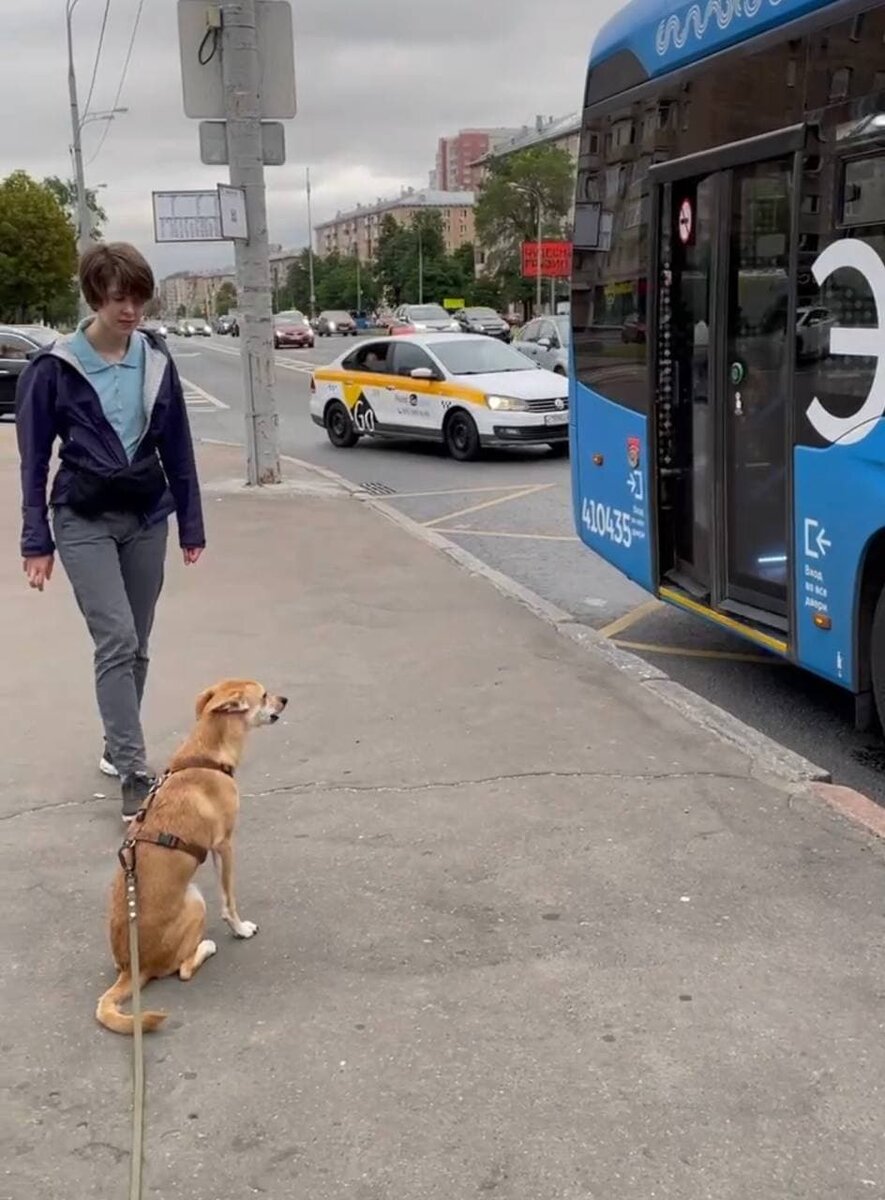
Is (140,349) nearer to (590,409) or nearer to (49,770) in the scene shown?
(49,770)

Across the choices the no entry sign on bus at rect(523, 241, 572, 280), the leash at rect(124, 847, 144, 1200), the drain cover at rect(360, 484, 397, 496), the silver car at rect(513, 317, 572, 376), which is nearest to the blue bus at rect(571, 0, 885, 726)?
the leash at rect(124, 847, 144, 1200)

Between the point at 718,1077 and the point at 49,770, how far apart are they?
124 inches

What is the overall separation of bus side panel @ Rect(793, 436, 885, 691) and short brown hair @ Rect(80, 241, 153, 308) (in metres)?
2.77

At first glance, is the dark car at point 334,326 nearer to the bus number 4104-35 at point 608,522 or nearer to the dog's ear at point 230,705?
the bus number 4104-35 at point 608,522

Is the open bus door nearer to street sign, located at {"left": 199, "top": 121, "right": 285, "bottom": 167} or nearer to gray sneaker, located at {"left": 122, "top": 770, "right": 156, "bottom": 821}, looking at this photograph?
gray sneaker, located at {"left": 122, "top": 770, "right": 156, "bottom": 821}

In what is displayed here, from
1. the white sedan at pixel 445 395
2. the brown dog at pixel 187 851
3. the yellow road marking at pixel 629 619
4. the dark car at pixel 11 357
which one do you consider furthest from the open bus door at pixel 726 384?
the dark car at pixel 11 357

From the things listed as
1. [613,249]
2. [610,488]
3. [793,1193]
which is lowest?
[793,1193]

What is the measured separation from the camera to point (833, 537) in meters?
5.18

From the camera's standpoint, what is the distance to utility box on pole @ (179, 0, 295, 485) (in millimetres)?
11836

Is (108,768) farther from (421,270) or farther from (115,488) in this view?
(421,270)

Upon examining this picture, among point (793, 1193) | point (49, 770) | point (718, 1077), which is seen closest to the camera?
point (793, 1193)

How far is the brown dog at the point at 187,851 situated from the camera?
3.40 metres

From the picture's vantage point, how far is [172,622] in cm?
755

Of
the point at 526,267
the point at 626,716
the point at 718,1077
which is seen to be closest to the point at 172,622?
the point at 626,716
